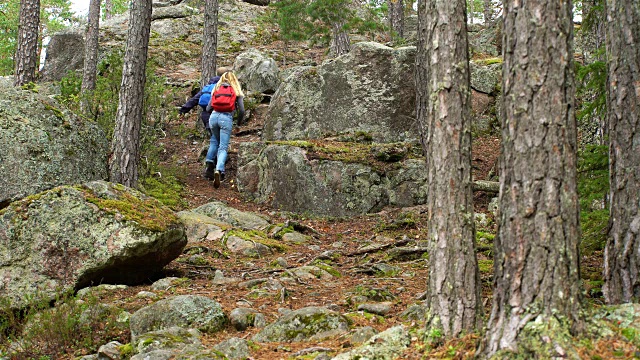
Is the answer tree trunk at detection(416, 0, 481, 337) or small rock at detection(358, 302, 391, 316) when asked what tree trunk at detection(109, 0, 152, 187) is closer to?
small rock at detection(358, 302, 391, 316)

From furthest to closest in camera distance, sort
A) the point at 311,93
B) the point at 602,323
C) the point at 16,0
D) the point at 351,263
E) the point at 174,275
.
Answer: the point at 16,0 < the point at 311,93 < the point at 351,263 < the point at 174,275 < the point at 602,323

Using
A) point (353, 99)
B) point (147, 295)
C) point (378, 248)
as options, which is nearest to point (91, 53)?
point (353, 99)

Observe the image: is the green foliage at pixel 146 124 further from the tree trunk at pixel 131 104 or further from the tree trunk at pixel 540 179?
the tree trunk at pixel 540 179

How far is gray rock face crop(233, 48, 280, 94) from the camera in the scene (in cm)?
1686

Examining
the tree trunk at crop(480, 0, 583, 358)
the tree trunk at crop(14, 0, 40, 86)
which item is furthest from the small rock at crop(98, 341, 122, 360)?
the tree trunk at crop(14, 0, 40, 86)

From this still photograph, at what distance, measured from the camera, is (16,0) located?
78.4ft

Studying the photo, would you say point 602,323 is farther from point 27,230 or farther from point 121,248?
point 27,230

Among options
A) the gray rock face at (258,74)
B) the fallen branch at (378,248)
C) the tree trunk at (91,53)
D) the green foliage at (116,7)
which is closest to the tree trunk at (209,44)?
the gray rock face at (258,74)

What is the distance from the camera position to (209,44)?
14922mm

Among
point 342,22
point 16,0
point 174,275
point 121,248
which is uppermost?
point 16,0

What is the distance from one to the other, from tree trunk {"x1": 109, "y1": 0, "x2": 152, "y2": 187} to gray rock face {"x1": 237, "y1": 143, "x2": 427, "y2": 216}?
2.59 meters

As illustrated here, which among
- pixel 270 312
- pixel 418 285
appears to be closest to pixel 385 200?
pixel 418 285

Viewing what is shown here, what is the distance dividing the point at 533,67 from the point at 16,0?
1014 inches

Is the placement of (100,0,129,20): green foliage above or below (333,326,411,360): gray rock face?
above
